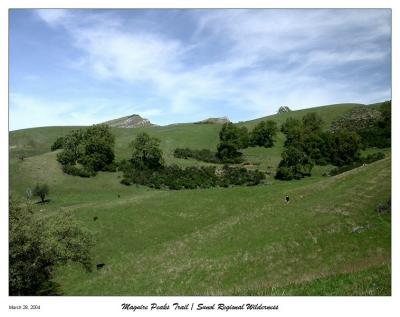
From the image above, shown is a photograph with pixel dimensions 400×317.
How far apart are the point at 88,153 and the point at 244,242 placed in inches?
2956

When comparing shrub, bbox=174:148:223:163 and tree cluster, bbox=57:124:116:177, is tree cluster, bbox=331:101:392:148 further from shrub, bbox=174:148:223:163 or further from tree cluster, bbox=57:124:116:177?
tree cluster, bbox=57:124:116:177

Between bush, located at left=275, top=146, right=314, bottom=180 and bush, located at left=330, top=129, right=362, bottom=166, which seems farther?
bush, located at left=330, top=129, right=362, bottom=166

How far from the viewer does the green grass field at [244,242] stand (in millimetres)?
25703

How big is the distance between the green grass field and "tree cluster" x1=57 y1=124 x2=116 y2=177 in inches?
958

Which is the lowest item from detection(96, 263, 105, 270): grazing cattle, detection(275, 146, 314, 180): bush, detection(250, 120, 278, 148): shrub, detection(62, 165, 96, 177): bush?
detection(96, 263, 105, 270): grazing cattle

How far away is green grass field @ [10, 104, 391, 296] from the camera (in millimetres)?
25703

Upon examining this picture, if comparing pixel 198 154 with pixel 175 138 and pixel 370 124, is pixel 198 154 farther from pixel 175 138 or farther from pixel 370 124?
pixel 370 124

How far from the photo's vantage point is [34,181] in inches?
3733

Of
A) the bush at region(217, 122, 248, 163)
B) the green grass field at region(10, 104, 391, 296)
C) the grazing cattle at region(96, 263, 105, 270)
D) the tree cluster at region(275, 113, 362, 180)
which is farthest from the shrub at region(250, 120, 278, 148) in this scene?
the grazing cattle at region(96, 263, 105, 270)

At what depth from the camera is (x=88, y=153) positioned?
106 meters

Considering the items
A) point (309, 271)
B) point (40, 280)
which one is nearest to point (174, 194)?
point (40, 280)

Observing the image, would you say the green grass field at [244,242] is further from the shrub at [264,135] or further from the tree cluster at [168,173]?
the shrub at [264,135]

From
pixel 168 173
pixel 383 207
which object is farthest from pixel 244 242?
pixel 168 173
